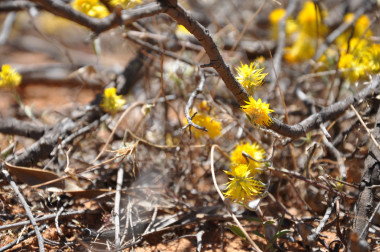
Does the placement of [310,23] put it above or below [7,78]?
above

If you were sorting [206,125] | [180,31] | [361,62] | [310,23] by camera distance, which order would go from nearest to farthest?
[206,125] < [361,62] < [180,31] < [310,23]

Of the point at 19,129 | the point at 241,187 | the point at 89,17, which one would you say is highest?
the point at 89,17

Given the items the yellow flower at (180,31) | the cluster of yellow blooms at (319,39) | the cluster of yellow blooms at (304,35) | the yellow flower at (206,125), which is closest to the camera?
the yellow flower at (206,125)

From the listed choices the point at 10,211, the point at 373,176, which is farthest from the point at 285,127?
the point at 10,211

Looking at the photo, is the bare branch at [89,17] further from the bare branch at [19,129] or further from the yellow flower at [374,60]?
the yellow flower at [374,60]

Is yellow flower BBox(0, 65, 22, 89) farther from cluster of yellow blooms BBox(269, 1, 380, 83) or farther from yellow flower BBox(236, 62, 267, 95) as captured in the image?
cluster of yellow blooms BBox(269, 1, 380, 83)

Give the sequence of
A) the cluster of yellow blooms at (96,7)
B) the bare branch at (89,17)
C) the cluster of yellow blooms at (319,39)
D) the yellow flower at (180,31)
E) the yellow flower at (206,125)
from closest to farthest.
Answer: the bare branch at (89,17)
the yellow flower at (206,125)
the cluster of yellow blooms at (96,7)
the cluster of yellow blooms at (319,39)
the yellow flower at (180,31)

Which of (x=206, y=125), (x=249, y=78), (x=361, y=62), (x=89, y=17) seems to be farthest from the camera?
(x=361, y=62)

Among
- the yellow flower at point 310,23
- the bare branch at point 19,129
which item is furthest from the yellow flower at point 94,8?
the yellow flower at point 310,23

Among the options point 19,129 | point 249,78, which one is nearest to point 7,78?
point 19,129

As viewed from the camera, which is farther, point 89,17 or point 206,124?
point 206,124

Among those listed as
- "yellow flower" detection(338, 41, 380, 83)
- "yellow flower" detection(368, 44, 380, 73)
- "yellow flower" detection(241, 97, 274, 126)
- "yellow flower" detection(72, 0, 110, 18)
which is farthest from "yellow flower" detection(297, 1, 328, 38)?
"yellow flower" detection(241, 97, 274, 126)

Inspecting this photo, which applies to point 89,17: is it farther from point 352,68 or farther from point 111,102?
point 352,68

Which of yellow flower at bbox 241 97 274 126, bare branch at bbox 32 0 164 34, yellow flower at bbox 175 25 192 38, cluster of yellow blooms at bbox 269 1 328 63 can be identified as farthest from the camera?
cluster of yellow blooms at bbox 269 1 328 63
